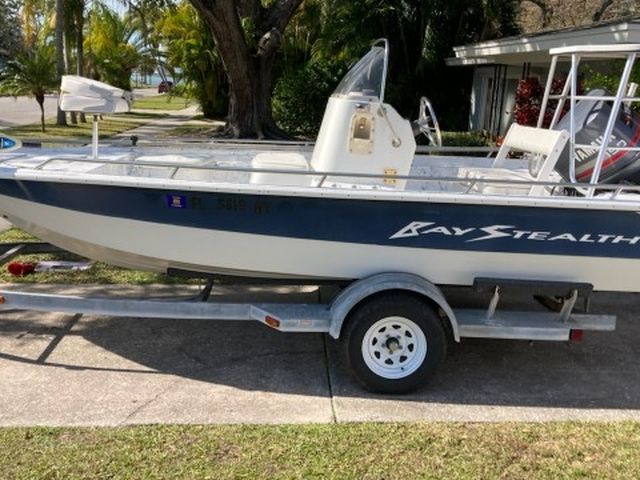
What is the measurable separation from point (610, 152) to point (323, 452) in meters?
2.81

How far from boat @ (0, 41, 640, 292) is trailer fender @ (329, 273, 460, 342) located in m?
0.12

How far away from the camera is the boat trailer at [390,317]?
4109 millimetres

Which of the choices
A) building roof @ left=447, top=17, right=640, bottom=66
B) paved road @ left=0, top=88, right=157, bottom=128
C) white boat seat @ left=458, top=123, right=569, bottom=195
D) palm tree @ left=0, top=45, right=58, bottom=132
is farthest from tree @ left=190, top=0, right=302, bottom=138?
white boat seat @ left=458, top=123, right=569, bottom=195

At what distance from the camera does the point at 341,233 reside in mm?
4152

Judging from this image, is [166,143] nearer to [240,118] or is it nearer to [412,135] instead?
[412,135]

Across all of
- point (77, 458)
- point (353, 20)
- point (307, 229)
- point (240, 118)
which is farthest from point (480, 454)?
point (353, 20)

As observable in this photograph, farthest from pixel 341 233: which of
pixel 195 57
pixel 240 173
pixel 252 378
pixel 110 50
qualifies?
pixel 110 50

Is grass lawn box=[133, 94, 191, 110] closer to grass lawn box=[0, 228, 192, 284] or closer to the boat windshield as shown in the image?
grass lawn box=[0, 228, 192, 284]

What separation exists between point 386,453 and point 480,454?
1.70 feet

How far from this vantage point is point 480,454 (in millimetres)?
3566

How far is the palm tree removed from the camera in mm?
17656

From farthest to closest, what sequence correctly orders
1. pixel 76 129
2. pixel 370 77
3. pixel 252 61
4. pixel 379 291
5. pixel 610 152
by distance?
pixel 76 129, pixel 252 61, pixel 370 77, pixel 610 152, pixel 379 291

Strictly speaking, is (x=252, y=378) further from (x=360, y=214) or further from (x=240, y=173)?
(x=240, y=173)

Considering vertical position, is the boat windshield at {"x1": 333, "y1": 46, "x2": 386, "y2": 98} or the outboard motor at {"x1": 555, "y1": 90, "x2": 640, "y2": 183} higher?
the boat windshield at {"x1": 333, "y1": 46, "x2": 386, "y2": 98}
